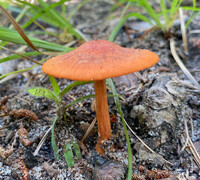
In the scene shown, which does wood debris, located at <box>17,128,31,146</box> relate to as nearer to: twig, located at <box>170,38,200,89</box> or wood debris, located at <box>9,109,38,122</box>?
wood debris, located at <box>9,109,38,122</box>

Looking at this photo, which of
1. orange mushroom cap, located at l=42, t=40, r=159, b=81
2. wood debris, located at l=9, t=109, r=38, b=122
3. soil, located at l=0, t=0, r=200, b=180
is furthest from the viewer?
wood debris, located at l=9, t=109, r=38, b=122

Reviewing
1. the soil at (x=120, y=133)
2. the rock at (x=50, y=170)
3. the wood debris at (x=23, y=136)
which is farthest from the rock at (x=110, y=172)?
the wood debris at (x=23, y=136)

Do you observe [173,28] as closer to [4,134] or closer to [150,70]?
[150,70]

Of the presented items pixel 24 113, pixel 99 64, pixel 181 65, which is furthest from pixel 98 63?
pixel 181 65

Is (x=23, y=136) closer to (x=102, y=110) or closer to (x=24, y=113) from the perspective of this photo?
(x=24, y=113)

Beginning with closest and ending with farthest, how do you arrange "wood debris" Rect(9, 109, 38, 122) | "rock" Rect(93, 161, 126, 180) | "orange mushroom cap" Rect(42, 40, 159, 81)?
"orange mushroom cap" Rect(42, 40, 159, 81) < "rock" Rect(93, 161, 126, 180) < "wood debris" Rect(9, 109, 38, 122)

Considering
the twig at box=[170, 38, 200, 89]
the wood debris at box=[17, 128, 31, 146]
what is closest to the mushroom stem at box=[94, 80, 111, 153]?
the wood debris at box=[17, 128, 31, 146]

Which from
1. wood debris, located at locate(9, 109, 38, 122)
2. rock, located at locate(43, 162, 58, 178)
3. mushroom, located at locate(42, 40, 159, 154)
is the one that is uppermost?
mushroom, located at locate(42, 40, 159, 154)

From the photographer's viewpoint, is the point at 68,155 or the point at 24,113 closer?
the point at 68,155

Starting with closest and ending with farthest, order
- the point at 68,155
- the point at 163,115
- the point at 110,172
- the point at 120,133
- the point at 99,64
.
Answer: the point at 99,64, the point at 110,172, the point at 68,155, the point at 163,115, the point at 120,133
